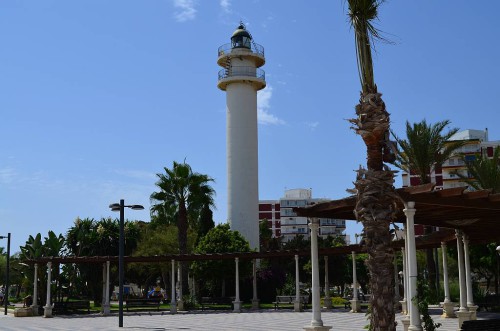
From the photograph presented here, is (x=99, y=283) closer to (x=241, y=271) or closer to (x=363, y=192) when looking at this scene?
(x=241, y=271)

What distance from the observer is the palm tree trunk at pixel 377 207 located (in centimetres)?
1230

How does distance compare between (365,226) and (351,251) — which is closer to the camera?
(365,226)

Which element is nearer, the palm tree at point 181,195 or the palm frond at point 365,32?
the palm frond at point 365,32

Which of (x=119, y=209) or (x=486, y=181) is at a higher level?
(x=486, y=181)

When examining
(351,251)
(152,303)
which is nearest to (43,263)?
(152,303)

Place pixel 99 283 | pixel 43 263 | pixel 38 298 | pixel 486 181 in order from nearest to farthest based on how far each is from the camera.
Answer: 1. pixel 486 181
2. pixel 43 263
3. pixel 38 298
4. pixel 99 283

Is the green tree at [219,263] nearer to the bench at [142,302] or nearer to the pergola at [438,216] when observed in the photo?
the bench at [142,302]

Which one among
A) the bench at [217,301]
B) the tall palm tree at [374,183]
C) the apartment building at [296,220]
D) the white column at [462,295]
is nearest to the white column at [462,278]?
the white column at [462,295]

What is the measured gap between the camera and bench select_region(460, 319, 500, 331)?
13094 mm

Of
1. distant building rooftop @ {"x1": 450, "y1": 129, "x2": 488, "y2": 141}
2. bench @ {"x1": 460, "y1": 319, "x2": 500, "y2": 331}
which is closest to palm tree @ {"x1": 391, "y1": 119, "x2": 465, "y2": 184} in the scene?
bench @ {"x1": 460, "y1": 319, "x2": 500, "y2": 331}

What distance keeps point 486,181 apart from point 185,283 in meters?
20.5

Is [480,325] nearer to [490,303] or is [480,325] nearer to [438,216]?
[438,216]

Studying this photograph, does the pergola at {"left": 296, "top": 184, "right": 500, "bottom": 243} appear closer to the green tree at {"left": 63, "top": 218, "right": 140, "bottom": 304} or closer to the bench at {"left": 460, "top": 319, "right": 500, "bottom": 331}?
the bench at {"left": 460, "top": 319, "right": 500, "bottom": 331}

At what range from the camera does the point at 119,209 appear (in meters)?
22.8
